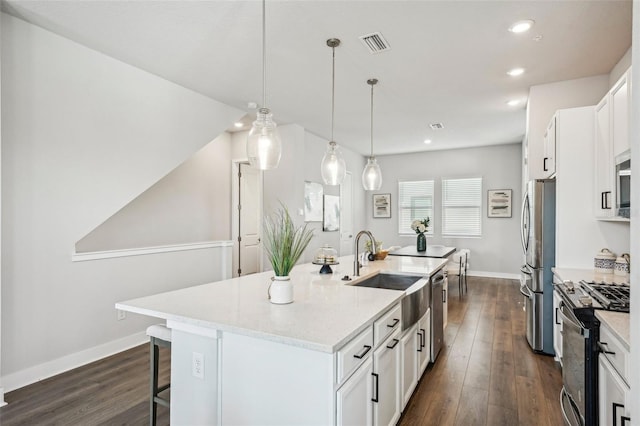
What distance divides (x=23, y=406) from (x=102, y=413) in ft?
1.98

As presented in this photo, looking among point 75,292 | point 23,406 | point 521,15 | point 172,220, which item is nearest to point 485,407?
point 521,15

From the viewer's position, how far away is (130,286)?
360 cm

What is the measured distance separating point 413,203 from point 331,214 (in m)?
2.38

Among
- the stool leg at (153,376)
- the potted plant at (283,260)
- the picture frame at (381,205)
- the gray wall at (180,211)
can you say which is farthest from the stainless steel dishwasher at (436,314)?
the picture frame at (381,205)

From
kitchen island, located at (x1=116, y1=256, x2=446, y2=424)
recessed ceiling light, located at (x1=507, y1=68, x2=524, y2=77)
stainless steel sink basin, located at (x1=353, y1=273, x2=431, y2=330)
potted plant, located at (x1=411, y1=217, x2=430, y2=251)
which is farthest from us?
potted plant, located at (x1=411, y1=217, x2=430, y2=251)

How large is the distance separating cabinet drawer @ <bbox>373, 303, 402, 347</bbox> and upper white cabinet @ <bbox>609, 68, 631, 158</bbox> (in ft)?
5.96

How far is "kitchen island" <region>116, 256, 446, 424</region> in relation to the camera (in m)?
1.44

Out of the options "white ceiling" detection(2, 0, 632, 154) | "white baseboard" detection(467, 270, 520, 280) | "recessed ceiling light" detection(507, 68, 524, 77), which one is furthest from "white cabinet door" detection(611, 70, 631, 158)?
"white baseboard" detection(467, 270, 520, 280)

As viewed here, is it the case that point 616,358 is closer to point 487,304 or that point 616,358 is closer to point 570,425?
point 570,425

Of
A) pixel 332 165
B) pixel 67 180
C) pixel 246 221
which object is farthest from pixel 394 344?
pixel 246 221

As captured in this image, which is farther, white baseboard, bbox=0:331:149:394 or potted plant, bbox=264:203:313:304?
white baseboard, bbox=0:331:149:394

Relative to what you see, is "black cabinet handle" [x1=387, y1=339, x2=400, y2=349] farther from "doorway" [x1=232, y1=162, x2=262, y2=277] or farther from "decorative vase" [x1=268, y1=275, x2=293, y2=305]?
"doorway" [x1=232, y1=162, x2=262, y2=277]

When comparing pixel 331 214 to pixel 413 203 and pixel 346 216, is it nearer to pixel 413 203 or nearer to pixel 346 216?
pixel 346 216

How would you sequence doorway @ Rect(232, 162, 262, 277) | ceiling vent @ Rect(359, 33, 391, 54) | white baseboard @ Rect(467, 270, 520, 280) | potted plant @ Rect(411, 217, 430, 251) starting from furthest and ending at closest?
white baseboard @ Rect(467, 270, 520, 280) → doorway @ Rect(232, 162, 262, 277) → potted plant @ Rect(411, 217, 430, 251) → ceiling vent @ Rect(359, 33, 391, 54)
